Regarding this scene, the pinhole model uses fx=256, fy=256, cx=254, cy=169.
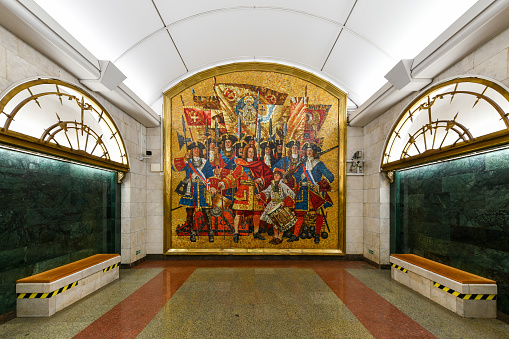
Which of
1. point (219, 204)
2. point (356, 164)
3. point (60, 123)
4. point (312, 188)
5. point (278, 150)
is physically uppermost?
point (60, 123)

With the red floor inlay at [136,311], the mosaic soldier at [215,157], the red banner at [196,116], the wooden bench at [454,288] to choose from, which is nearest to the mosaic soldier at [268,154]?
the mosaic soldier at [215,157]

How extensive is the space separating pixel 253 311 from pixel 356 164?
5.29 meters

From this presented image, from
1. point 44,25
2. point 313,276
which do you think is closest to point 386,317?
point 313,276

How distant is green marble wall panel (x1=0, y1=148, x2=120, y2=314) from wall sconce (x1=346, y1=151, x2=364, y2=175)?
6.66 m

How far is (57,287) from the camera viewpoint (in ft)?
12.9

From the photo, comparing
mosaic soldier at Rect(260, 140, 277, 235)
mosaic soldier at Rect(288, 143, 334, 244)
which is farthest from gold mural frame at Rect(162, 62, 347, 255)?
mosaic soldier at Rect(260, 140, 277, 235)

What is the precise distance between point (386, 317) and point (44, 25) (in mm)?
6590

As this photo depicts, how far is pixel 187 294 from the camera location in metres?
4.82

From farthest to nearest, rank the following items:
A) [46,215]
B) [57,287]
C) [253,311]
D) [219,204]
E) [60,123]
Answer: [219,204] < [60,123] < [46,215] < [253,311] < [57,287]

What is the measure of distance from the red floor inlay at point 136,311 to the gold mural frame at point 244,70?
1.69m

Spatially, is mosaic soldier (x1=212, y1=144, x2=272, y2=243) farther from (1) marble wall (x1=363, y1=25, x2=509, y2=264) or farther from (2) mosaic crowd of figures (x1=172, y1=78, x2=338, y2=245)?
(1) marble wall (x1=363, y1=25, x2=509, y2=264)

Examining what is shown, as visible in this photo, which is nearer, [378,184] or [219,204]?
[378,184]

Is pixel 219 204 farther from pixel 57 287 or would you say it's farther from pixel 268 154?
pixel 57 287

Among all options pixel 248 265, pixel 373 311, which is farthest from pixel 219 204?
pixel 373 311
